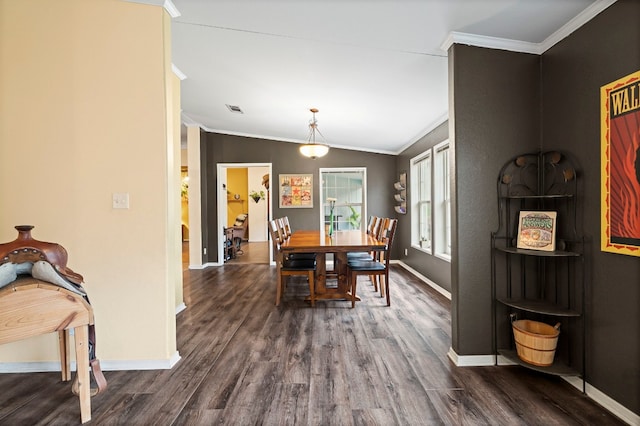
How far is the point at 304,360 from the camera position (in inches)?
93.7

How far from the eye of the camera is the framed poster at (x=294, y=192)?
6.51 m

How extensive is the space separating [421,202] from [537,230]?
10.5ft

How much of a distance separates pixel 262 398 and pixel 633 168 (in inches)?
96.8

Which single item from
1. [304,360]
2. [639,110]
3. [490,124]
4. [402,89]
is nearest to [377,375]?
[304,360]

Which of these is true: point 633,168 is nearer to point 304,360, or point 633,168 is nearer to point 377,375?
point 377,375

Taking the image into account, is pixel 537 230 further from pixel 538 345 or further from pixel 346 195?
pixel 346 195

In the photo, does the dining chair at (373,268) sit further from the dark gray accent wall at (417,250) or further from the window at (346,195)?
the window at (346,195)

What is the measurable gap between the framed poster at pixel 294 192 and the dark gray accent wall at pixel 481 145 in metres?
4.37

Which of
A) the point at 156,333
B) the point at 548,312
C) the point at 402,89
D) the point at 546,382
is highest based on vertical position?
the point at 402,89

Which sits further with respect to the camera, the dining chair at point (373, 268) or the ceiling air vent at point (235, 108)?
the ceiling air vent at point (235, 108)

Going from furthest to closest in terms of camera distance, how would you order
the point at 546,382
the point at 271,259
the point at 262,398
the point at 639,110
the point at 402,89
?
1. the point at 271,259
2. the point at 402,89
3. the point at 546,382
4. the point at 262,398
5. the point at 639,110

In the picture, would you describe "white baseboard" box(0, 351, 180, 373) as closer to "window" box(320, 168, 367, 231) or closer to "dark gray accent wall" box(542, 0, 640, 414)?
"dark gray accent wall" box(542, 0, 640, 414)

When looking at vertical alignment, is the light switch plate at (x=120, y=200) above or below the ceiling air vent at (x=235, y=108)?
below

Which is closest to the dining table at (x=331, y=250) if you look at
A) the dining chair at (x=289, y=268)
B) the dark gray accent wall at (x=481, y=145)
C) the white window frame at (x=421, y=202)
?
the dining chair at (x=289, y=268)
